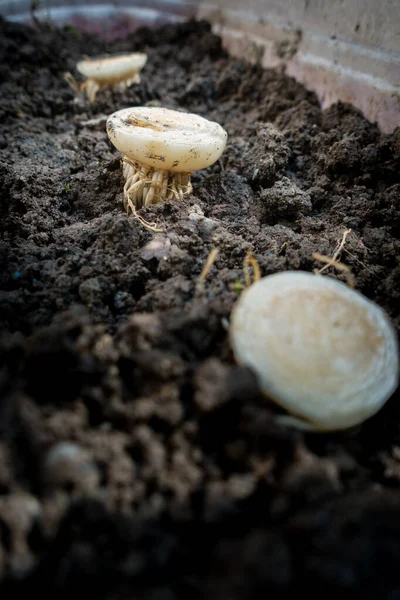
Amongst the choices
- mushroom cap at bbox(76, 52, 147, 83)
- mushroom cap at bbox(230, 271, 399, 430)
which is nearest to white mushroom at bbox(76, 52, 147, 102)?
mushroom cap at bbox(76, 52, 147, 83)

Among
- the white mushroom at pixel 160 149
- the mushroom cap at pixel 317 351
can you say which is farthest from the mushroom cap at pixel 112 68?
the mushroom cap at pixel 317 351

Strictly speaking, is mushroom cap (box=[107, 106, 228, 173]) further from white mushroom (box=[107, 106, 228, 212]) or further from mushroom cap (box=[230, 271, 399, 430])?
mushroom cap (box=[230, 271, 399, 430])

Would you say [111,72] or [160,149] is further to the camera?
[111,72]

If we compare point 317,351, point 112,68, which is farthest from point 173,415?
point 112,68

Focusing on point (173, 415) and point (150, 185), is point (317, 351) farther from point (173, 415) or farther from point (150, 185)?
point (150, 185)

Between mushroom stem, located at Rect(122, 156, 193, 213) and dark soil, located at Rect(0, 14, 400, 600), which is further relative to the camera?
mushroom stem, located at Rect(122, 156, 193, 213)

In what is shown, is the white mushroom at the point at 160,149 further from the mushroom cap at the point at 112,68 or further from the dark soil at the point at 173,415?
the mushroom cap at the point at 112,68
